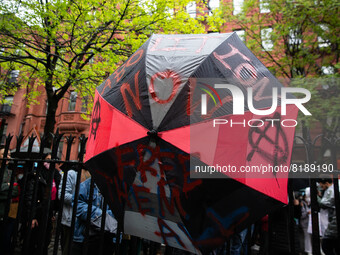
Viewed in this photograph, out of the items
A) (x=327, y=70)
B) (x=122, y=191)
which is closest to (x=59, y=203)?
(x=122, y=191)

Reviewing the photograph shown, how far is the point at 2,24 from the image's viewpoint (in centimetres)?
756

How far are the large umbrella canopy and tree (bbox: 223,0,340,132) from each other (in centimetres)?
1075

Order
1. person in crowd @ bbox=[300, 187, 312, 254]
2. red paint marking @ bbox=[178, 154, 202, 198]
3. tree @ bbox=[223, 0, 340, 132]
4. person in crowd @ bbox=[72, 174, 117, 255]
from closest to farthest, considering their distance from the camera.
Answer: red paint marking @ bbox=[178, 154, 202, 198]
person in crowd @ bbox=[72, 174, 117, 255]
person in crowd @ bbox=[300, 187, 312, 254]
tree @ bbox=[223, 0, 340, 132]

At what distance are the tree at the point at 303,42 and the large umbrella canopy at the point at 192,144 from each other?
10.8 metres

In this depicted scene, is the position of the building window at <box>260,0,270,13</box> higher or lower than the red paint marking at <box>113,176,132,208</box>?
higher

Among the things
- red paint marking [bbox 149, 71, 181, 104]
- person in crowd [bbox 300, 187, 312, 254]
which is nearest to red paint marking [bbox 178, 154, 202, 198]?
red paint marking [bbox 149, 71, 181, 104]

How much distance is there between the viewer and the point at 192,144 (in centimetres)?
154

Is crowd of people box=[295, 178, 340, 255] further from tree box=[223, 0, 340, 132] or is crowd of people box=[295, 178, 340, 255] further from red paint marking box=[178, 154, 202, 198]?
tree box=[223, 0, 340, 132]

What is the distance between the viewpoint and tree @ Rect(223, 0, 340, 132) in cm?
1159

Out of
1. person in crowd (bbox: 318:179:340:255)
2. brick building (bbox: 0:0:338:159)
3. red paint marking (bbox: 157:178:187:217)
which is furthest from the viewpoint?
brick building (bbox: 0:0:338:159)

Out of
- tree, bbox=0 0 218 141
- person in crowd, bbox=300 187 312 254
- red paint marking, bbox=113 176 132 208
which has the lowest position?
person in crowd, bbox=300 187 312 254

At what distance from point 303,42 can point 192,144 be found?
14.3 m

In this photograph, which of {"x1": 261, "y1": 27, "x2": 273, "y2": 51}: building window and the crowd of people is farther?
{"x1": 261, "y1": 27, "x2": 273, "y2": 51}: building window

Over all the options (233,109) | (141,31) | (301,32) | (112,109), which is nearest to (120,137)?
(112,109)
